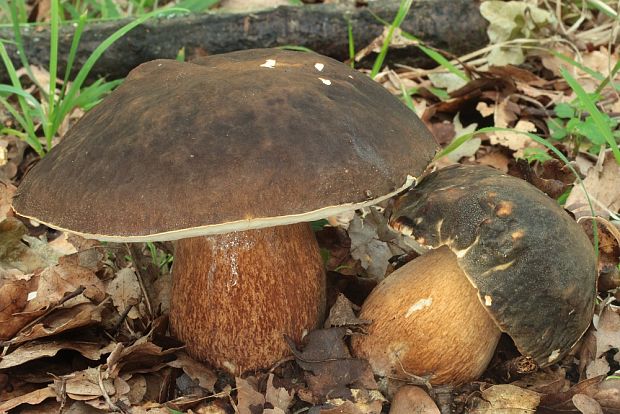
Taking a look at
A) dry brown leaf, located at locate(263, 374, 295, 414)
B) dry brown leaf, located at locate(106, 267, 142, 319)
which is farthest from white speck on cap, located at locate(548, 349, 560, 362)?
dry brown leaf, located at locate(106, 267, 142, 319)

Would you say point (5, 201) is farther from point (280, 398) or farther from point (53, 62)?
point (280, 398)

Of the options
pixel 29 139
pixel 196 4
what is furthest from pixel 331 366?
pixel 196 4

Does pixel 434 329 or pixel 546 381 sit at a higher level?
pixel 434 329

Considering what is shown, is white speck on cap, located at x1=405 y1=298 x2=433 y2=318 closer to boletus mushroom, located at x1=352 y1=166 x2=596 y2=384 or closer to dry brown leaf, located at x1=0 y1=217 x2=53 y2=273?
boletus mushroom, located at x1=352 y1=166 x2=596 y2=384

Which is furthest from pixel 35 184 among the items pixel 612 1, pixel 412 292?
pixel 612 1

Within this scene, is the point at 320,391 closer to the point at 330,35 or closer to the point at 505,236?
the point at 505,236

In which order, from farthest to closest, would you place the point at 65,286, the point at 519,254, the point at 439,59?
the point at 439,59
the point at 65,286
the point at 519,254

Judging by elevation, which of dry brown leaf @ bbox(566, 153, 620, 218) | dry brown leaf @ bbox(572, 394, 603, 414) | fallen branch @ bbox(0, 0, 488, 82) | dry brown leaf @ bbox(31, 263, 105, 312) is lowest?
dry brown leaf @ bbox(572, 394, 603, 414)
